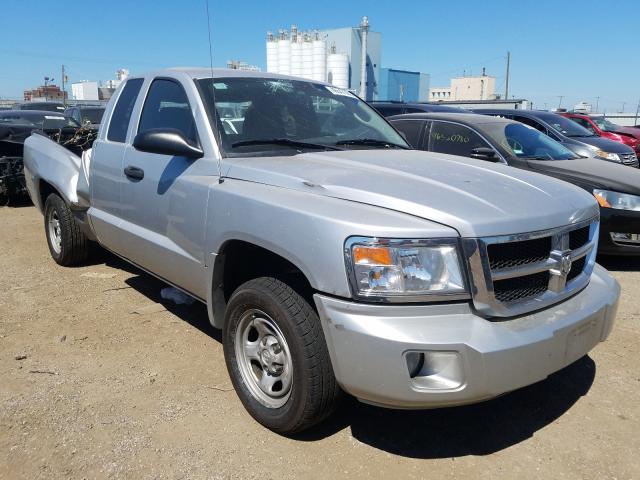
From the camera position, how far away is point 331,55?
155 ft

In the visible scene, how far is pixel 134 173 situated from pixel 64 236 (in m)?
2.04

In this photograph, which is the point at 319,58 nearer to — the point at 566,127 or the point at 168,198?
the point at 566,127

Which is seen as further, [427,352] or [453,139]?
[453,139]

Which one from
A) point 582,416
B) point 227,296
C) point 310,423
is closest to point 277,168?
point 227,296

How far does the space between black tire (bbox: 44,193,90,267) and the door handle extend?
1659 millimetres

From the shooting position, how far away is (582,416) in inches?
122

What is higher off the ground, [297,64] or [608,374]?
[297,64]

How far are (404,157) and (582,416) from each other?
70.4 inches

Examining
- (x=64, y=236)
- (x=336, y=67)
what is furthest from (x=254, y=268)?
(x=336, y=67)

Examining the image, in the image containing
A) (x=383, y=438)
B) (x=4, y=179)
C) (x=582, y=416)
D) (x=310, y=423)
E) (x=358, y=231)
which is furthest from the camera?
(x=4, y=179)

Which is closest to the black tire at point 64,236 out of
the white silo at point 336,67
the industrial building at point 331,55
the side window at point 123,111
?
the side window at point 123,111

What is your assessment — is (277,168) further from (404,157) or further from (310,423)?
(310,423)

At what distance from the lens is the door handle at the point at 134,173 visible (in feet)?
12.5

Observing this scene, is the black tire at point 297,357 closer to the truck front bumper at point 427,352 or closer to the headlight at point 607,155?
the truck front bumper at point 427,352
